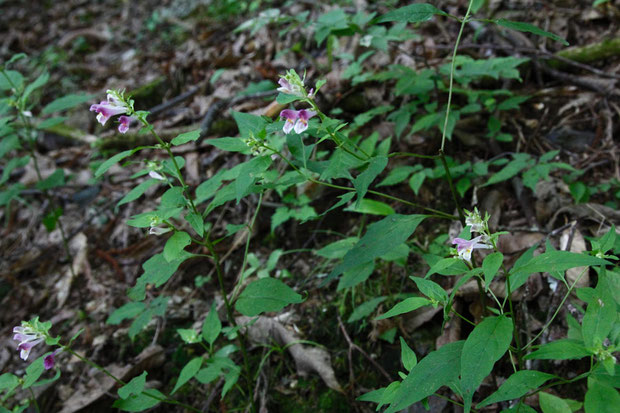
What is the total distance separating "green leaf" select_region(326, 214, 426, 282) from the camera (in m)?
1.58

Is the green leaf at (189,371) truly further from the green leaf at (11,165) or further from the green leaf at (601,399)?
the green leaf at (11,165)

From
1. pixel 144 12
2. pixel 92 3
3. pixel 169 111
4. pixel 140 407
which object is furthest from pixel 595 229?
pixel 92 3

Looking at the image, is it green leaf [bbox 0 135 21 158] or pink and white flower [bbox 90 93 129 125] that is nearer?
pink and white flower [bbox 90 93 129 125]

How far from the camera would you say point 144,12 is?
26.6 ft

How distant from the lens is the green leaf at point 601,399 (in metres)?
1.16

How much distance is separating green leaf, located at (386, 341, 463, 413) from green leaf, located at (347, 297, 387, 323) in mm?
885

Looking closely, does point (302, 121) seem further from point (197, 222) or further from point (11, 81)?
point (11, 81)

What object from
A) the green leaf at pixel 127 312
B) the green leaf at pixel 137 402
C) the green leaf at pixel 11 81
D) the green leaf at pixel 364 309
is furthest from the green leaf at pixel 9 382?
the green leaf at pixel 11 81

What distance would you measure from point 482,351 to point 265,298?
0.92 meters

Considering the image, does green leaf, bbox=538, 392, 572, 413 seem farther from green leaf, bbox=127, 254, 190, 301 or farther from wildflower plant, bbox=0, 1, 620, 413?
green leaf, bbox=127, 254, 190, 301

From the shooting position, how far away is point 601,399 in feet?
3.86

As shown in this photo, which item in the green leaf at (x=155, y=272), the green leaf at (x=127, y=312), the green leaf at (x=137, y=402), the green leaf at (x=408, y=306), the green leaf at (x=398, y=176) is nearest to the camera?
the green leaf at (x=408, y=306)

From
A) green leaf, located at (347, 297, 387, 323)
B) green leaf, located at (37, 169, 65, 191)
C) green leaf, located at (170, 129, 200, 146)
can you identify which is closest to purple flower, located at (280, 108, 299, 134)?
green leaf, located at (170, 129, 200, 146)

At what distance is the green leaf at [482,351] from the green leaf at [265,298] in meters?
0.73
